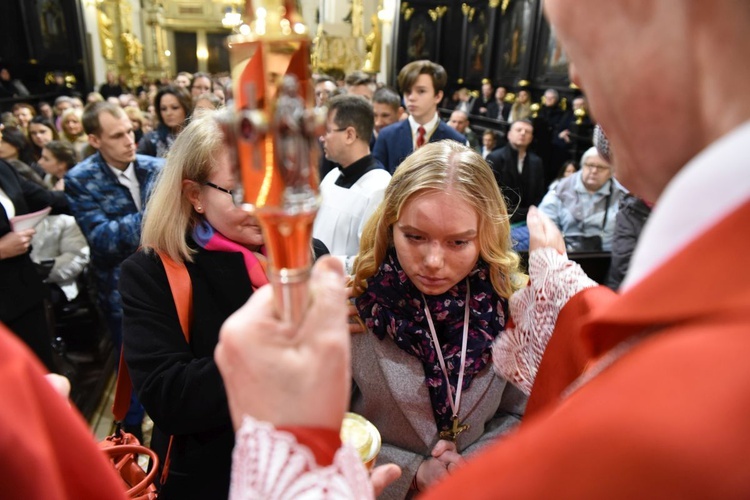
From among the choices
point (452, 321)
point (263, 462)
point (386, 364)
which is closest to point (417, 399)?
point (386, 364)

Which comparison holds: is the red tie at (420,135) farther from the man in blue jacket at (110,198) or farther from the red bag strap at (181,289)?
the red bag strap at (181,289)

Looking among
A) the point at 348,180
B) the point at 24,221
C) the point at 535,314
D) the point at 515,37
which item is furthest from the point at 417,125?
the point at 515,37

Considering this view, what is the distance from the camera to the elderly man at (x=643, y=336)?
1.32ft

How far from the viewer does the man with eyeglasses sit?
11.9 feet

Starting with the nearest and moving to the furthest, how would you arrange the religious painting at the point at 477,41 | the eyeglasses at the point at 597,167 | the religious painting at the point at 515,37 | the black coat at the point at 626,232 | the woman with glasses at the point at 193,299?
the woman with glasses at the point at 193,299 < the black coat at the point at 626,232 < the eyeglasses at the point at 597,167 < the religious painting at the point at 515,37 < the religious painting at the point at 477,41

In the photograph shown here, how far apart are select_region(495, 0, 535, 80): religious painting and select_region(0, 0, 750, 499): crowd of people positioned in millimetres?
9196

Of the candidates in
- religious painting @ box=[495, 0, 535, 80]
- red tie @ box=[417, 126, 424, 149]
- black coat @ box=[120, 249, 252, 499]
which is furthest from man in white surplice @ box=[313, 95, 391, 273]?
religious painting @ box=[495, 0, 535, 80]

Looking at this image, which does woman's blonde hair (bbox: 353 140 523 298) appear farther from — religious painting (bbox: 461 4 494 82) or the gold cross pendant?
religious painting (bbox: 461 4 494 82)

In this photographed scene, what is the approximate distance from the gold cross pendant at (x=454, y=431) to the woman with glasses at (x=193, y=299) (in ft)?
1.98

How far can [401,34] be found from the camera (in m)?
16.6

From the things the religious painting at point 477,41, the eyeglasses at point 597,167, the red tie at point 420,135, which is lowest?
the eyeglasses at point 597,167

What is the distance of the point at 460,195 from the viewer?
154 cm

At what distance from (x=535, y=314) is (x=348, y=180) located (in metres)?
1.92

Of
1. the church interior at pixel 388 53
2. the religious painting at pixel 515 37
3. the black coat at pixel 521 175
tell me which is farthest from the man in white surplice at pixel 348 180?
the religious painting at pixel 515 37
